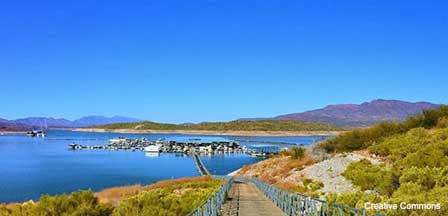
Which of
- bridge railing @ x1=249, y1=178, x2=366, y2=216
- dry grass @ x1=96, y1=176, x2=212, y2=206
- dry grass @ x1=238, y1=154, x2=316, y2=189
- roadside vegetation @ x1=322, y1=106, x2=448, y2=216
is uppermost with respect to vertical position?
roadside vegetation @ x1=322, y1=106, x2=448, y2=216

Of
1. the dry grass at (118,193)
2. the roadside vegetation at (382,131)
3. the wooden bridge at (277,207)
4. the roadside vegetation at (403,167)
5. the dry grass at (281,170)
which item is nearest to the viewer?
the wooden bridge at (277,207)

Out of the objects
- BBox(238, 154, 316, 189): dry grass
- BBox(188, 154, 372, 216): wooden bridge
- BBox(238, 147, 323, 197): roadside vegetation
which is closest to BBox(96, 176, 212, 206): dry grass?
BBox(238, 154, 316, 189): dry grass

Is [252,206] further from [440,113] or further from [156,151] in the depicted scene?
[156,151]

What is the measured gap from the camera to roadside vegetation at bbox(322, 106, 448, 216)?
13.2m

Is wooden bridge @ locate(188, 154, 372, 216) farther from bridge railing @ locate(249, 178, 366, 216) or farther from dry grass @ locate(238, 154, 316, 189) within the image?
dry grass @ locate(238, 154, 316, 189)

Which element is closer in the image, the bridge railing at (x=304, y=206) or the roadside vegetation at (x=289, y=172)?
the bridge railing at (x=304, y=206)

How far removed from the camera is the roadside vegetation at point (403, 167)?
1325cm

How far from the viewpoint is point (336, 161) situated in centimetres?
3159

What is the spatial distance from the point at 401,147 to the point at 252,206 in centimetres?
1165

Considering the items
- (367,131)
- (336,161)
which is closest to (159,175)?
(367,131)

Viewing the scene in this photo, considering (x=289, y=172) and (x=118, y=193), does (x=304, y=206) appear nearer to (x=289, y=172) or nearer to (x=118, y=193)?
(x=289, y=172)

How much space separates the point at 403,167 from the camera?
21.5 meters

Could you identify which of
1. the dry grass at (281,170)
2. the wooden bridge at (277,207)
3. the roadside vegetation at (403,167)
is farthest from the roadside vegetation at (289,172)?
the wooden bridge at (277,207)

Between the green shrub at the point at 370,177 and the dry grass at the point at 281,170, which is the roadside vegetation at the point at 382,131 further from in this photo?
the green shrub at the point at 370,177
